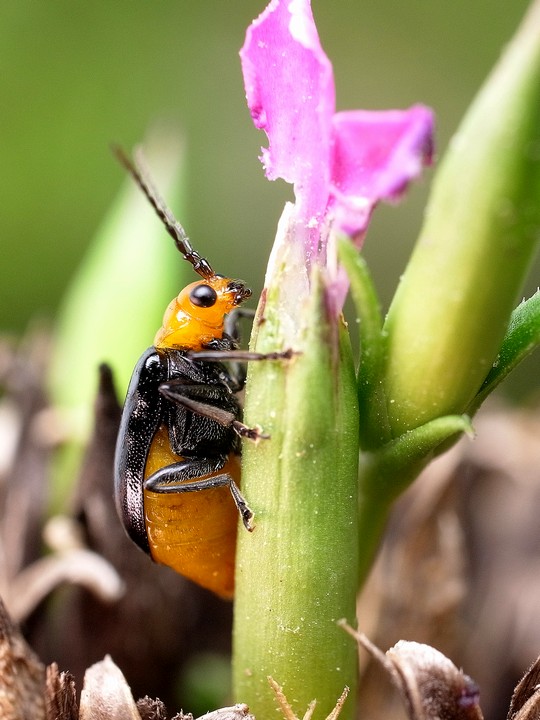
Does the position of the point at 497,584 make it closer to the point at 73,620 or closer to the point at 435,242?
the point at 73,620

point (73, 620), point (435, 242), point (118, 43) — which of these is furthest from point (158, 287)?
point (118, 43)

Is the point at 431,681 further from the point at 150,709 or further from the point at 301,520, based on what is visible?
the point at 150,709

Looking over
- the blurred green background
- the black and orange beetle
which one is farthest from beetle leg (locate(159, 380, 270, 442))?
the blurred green background

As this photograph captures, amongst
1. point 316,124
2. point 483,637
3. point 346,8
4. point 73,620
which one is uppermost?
point 346,8

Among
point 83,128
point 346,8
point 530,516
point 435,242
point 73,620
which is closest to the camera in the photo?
point 435,242

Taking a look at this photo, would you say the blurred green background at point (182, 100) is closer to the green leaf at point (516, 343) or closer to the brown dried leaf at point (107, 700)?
the brown dried leaf at point (107, 700)

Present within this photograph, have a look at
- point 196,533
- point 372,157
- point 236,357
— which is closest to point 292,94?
point 372,157

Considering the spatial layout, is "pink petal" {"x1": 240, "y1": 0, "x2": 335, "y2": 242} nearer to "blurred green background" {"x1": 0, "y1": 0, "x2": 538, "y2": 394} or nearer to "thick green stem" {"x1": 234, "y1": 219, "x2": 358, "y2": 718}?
"thick green stem" {"x1": 234, "y1": 219, "x2": 358, "y2": 718}
